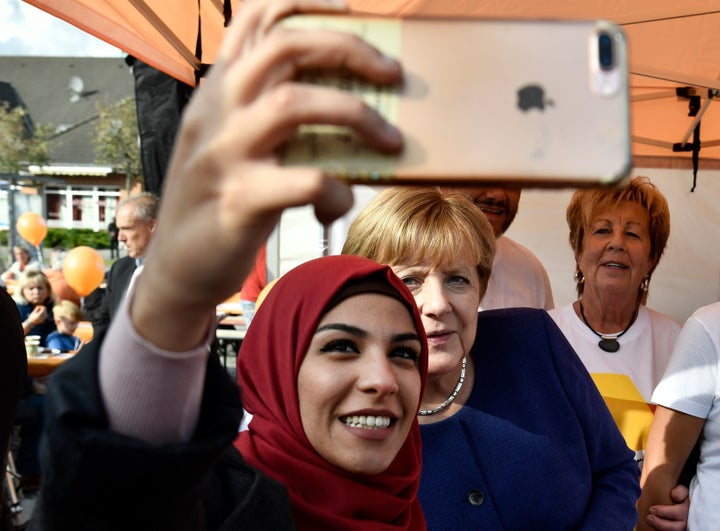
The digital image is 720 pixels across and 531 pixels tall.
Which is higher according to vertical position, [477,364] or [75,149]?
[75,149]

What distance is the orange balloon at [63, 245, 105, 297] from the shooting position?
9.42m

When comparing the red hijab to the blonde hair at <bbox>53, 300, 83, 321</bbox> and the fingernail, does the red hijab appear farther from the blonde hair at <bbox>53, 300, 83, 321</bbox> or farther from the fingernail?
the blonde hair at <bbox>53, 300, 83, 321</bbox>

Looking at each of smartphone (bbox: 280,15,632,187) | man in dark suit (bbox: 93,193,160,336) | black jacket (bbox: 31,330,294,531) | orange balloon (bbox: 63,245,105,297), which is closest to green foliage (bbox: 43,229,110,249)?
orange balloon (bbox: 63,245,105,297)

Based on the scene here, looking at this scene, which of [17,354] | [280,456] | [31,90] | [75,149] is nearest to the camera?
[280,456]

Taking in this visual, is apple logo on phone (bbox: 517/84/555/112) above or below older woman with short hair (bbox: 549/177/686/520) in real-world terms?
above

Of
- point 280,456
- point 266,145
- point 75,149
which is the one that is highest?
point 75,149

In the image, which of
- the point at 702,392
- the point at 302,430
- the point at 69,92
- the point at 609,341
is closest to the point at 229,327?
the point at 609,341

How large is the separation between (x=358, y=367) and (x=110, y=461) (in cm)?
73

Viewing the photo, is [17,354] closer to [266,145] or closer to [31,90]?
[266,145]

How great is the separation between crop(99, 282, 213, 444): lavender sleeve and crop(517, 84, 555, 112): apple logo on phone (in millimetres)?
382

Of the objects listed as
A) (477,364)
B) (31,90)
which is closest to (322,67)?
(477,364)

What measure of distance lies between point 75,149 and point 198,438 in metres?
48.2

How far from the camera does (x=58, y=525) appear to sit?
2.50 ft

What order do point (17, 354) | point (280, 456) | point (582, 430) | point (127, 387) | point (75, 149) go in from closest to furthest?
point (127, 387)
point (280, 456)
point (17, 354)
point (582, 430)
point (75, 149)
